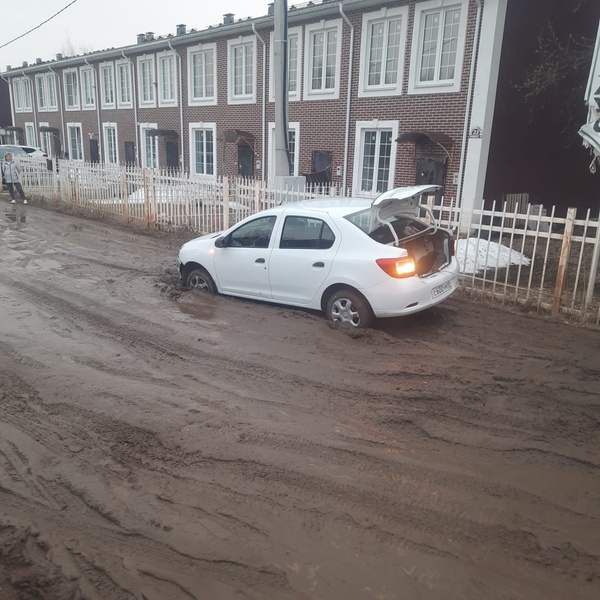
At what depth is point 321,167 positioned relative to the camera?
1702 centimetres

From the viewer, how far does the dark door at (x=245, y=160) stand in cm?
1958

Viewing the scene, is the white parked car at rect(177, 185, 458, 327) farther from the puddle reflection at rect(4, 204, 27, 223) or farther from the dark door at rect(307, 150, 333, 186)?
the puddle reflection at rect(4, 204, 27, 223)

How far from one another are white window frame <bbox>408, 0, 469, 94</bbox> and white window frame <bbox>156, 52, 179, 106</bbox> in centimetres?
1178

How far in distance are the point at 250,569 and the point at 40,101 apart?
37403mm

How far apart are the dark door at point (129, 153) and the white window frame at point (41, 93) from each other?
10755 mm

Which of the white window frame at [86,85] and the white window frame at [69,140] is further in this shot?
the white window frame at [69,140]

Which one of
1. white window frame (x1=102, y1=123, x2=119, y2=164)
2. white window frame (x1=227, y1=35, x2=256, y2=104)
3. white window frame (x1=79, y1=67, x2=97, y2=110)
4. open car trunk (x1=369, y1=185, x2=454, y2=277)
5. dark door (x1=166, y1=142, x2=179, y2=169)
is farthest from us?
white window frame (x1=79, y1=67, x2=97, y2=110)

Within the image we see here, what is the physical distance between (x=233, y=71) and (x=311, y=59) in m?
4.05

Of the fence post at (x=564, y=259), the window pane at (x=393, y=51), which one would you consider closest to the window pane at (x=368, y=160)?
the window pane at (x=393, y=51)

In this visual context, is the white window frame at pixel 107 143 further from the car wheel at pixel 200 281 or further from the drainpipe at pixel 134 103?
the car wheel at pixel 200 281

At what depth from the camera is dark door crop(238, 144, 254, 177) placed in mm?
19578

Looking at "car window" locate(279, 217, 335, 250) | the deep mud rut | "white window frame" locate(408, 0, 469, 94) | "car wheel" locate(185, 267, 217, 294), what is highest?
"white window frame" locate(408, 0, 469, 94)

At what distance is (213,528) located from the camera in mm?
3096

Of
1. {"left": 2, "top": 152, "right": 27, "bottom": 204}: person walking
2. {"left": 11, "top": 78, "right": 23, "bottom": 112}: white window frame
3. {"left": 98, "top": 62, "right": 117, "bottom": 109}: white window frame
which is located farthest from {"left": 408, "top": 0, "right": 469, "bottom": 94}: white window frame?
{"left": 11, "top": 78, "right": 23, "bottom": 112}: white window frame
